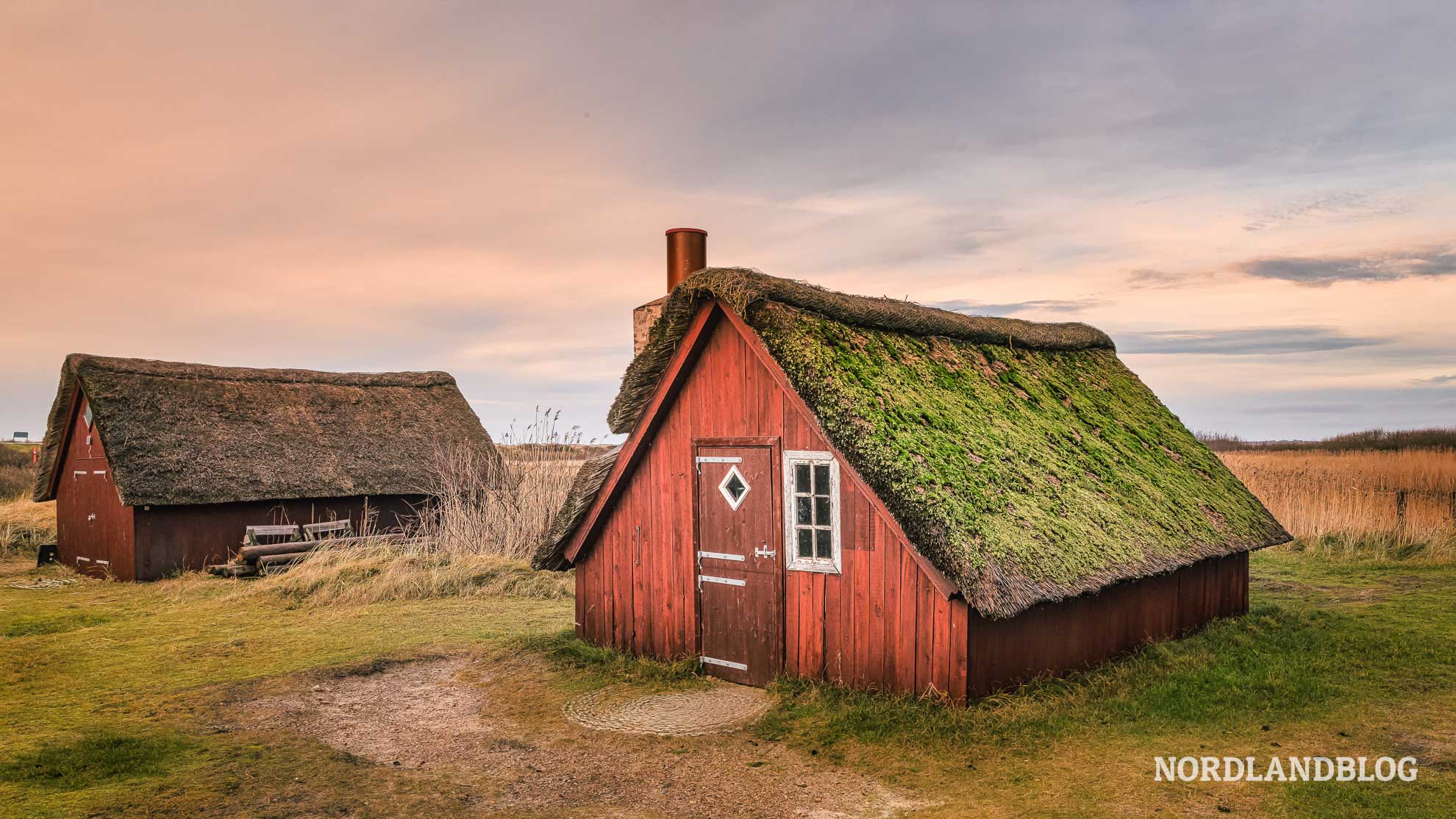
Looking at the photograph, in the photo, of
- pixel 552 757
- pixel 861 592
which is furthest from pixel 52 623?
pixel 861 592

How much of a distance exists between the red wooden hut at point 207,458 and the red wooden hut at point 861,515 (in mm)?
11133

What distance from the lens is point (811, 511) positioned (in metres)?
8.23

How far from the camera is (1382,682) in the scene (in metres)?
8.58

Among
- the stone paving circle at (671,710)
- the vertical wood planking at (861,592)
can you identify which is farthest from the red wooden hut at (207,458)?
the vertical wood planking at (861,592)

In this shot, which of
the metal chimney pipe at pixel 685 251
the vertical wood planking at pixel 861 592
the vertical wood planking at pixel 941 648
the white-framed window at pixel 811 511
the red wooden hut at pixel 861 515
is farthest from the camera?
the metal chimney pipe at pixel 685 251

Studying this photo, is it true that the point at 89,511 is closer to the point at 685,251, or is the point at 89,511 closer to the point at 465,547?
the point at 465,547

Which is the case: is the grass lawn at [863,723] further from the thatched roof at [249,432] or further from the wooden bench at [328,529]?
the wooden bench at [328,529]

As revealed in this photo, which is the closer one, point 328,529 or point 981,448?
point 981,448

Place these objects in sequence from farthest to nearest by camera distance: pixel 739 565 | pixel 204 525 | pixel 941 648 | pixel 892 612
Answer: pixel 204 525
pixel 739 565
pixel 892 612
pixel 941 648

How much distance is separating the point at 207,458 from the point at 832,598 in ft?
50.2

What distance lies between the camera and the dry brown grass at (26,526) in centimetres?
2234

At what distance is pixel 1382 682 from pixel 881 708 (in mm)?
5032

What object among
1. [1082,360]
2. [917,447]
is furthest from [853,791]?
[1082,360]

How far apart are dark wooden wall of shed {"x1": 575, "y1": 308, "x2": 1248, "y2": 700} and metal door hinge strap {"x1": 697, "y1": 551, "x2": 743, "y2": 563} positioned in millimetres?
185
